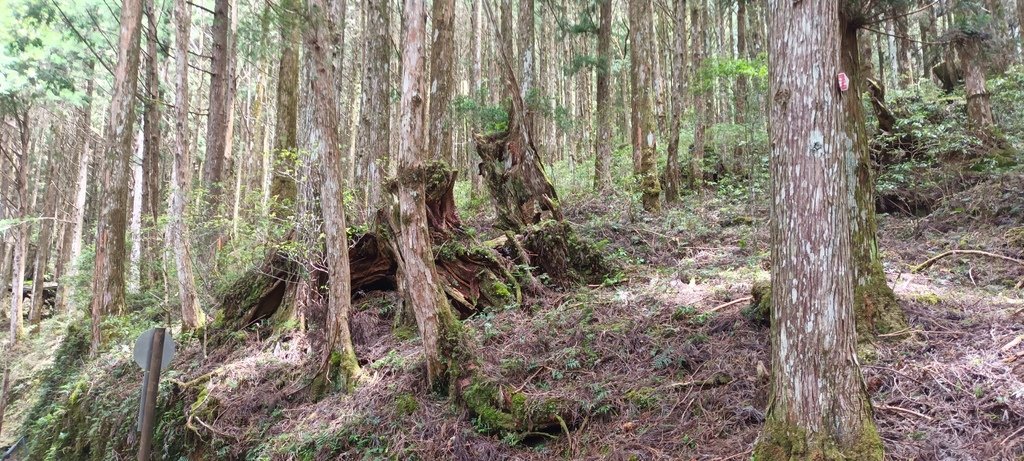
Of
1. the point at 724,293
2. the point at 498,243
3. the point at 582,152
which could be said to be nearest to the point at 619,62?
the point at 582,152

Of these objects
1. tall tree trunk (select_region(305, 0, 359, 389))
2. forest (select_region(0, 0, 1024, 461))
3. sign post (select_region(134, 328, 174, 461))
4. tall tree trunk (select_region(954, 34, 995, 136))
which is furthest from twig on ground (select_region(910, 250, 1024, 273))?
sign post (select_region(134, 328, 174, 461))

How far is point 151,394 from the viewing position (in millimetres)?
5418

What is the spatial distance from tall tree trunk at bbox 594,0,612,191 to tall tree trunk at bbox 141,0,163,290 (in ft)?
35.9

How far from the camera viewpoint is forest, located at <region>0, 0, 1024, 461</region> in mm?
3514

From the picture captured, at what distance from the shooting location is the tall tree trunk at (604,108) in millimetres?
14938

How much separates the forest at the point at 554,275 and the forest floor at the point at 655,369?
0.03 metres

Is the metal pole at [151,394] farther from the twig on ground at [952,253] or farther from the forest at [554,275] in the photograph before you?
the twig on ground at [952,253]

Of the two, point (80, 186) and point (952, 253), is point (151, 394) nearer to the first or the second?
point (952, 253)

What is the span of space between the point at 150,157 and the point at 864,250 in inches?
674

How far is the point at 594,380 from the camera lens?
5492 millimetres

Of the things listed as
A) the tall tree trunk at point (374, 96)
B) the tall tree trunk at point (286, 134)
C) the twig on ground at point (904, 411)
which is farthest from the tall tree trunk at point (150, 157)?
the twig on ground at point (904, 411)

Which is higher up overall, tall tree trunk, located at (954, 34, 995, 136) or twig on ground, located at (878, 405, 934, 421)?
tall tree trunk, located at (954, 34, 995, 136)

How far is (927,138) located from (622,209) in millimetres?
5743

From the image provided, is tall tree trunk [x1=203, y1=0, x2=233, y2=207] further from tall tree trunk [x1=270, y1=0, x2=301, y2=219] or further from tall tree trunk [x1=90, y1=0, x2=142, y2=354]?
tall tree trunk [x1=270, y1=0, x2=301, y2=219]
